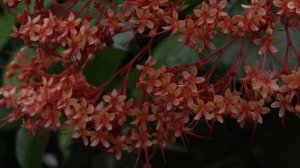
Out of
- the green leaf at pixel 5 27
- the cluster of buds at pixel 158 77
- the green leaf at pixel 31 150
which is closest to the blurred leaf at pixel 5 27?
the green leaf at pixel 5 27

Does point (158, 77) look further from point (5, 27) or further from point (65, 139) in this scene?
point (5, 27)

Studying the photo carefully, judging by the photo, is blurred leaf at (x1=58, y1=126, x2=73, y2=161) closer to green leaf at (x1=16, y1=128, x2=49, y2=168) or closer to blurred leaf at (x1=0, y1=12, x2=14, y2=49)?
green leaf at (x1=16, y1=128, x2=49, y2=168)

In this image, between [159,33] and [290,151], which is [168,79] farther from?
[290,151]

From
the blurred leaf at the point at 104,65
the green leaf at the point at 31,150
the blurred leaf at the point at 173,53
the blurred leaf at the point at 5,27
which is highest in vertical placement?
the blurred leaf at the point at 173,53

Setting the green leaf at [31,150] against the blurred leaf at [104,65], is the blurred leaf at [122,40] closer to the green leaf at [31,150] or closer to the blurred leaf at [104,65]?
the blurred leaf at [104,65]

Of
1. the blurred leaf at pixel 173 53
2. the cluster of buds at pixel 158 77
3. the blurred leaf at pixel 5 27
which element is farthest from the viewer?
the blurred leaf at pixel 5 27

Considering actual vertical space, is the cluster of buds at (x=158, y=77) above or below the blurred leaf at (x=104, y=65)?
above

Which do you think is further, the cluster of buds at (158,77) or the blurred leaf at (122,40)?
the blurred leaf at (122,40)

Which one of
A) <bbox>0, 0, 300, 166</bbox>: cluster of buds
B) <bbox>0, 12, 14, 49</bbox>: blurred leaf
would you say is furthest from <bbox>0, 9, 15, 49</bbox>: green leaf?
<bbox>0, 0, 300, 166</bbox>: cluster of buds

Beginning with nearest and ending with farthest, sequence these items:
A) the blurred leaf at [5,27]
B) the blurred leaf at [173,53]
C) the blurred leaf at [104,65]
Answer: the blurred leaf at [173,53]
the blurred leaf at [104,65]
the blurred leaf at [5,27]

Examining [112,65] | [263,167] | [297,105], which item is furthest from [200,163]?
[297,105]
